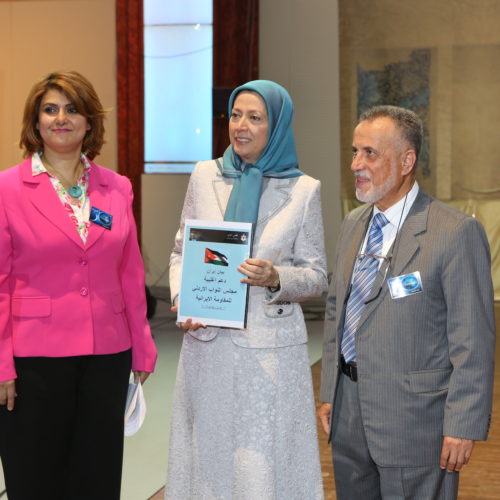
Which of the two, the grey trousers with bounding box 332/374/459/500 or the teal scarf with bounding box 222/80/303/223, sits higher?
the teal scarf with bounding box 222/80/303/223

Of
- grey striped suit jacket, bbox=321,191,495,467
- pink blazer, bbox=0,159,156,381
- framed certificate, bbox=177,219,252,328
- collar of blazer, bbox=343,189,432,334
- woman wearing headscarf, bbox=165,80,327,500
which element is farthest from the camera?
woman wearing headscarf, bbox=165,80,327,500

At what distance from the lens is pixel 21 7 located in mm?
10992

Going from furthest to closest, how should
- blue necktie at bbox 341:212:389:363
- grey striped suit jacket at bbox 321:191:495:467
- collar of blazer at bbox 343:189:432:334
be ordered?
blue necktie at bbox 341:212:389:363
collar of blazer at bbox 343:189:432:334
grey striped suit jacket at bbox 321:191:495:467

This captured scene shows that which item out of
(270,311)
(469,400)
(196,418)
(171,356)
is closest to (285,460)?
(196,418)

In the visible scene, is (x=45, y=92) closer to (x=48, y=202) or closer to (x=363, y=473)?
(x=48, y=202)

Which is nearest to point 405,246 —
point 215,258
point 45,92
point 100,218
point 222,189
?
point 215,258

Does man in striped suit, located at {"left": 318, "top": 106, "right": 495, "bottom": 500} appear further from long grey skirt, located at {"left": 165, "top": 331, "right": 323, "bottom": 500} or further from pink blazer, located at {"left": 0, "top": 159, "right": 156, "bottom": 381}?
pink blazer, located at {"left": 0, "top": 159, "right": 156, "bottom": 381}

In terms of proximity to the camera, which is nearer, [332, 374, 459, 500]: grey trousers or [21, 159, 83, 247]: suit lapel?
[332, 374, 459, 500]: grey trousers

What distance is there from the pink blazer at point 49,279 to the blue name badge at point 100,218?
2 centimetres

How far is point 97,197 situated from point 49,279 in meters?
0.33

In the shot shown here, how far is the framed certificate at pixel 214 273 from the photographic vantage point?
2.70 meters

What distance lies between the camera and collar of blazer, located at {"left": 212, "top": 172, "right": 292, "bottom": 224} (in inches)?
113

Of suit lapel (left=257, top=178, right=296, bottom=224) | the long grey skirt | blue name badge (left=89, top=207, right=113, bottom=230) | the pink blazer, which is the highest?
suit lapel (left=257, top=178, right=296, bottom=224)

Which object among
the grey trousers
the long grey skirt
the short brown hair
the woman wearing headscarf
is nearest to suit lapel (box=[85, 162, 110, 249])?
the short brown hair
